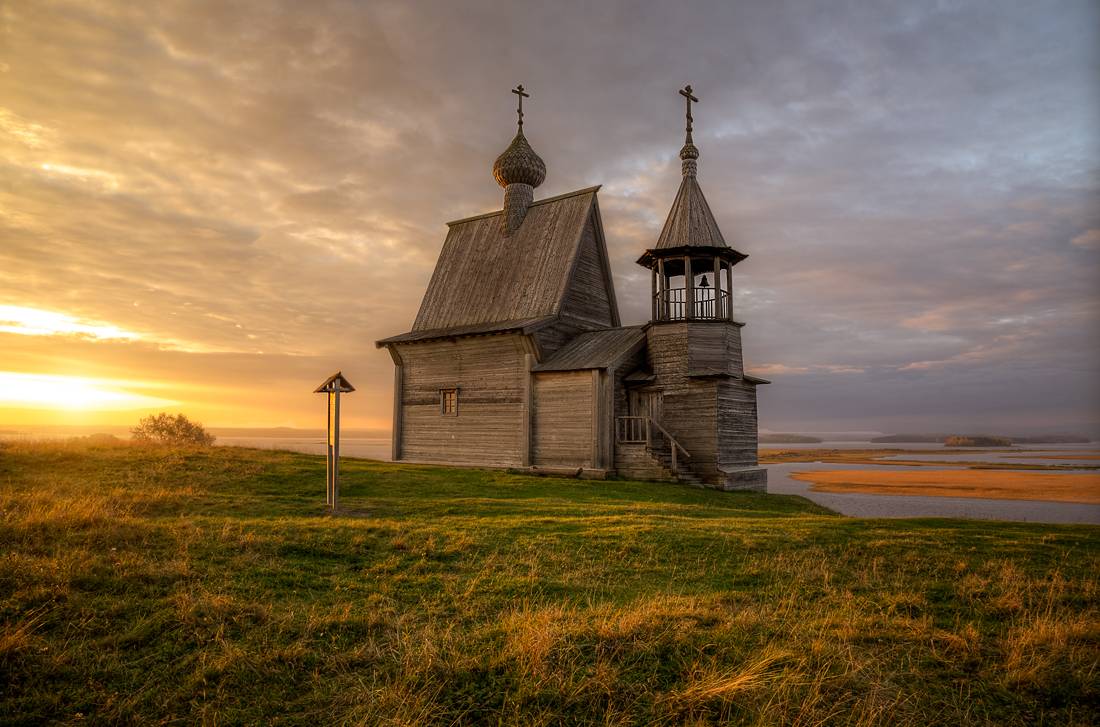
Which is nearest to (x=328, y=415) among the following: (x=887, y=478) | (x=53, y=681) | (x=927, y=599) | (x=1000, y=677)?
(x=53, y=681)

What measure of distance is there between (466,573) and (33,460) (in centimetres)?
1870

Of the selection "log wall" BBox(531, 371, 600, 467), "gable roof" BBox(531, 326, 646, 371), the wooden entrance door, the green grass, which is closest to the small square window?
"log wall" BBox(531, 371, 600, 467)

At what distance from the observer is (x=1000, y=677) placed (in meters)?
5.66

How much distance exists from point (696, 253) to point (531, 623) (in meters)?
20.9

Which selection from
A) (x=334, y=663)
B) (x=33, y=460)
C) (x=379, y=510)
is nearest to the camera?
(x=334, y=663)

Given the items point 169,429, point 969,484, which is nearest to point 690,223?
point 969,484

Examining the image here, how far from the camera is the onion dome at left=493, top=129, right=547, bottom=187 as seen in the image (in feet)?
106

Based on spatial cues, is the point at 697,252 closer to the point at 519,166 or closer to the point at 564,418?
the point at 564,418

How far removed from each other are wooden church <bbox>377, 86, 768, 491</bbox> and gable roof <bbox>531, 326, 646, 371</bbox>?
3.7 inches

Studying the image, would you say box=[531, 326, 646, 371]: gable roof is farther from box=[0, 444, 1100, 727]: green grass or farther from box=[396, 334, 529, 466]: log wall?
box=[0, 444, 1100, 727]: green grass

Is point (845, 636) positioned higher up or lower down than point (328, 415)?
lower down

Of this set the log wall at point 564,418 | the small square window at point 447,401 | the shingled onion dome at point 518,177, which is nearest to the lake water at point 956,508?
the log wall at point 564,418

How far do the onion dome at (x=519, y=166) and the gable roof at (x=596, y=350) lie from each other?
10.00 metres

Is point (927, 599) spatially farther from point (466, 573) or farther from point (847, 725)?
point (466, 573)
